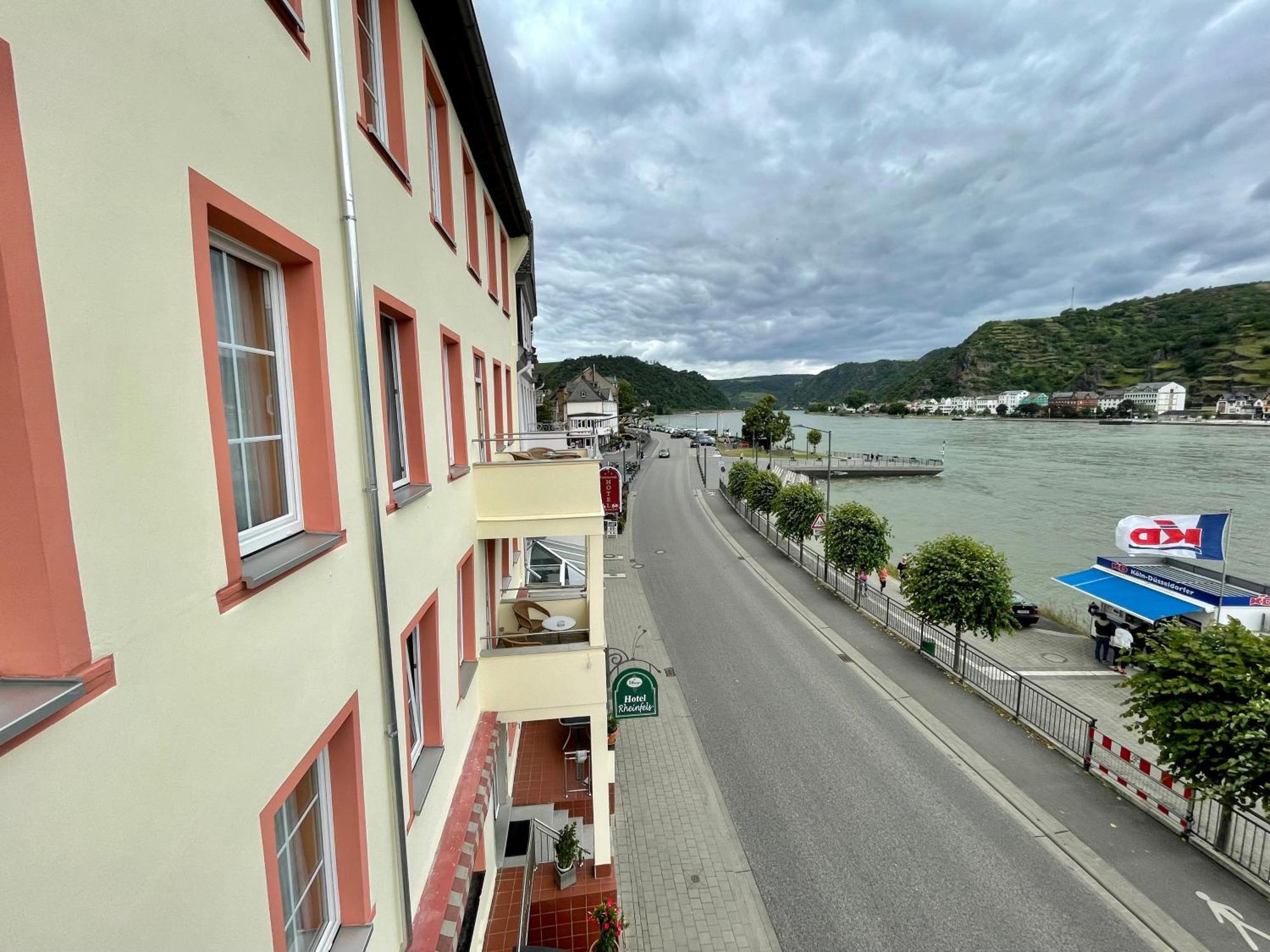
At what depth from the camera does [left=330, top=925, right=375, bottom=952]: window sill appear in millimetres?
3091

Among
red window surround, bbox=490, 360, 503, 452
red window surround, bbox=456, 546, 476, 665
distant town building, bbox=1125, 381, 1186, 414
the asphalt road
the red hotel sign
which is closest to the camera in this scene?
red window surround, bbox=456, 546, 476, 665

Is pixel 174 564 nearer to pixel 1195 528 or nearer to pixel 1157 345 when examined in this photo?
pixel 1195 528

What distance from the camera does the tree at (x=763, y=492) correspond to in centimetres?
3169

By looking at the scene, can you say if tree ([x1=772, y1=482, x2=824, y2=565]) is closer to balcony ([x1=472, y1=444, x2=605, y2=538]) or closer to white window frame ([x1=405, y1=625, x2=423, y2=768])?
balcony ([x1=472, y1=444, x2=605, y2=538])

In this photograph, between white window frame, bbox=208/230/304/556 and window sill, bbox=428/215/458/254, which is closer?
white window frame, bbox=208/230/304/556

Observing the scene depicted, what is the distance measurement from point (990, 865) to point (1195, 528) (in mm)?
14157

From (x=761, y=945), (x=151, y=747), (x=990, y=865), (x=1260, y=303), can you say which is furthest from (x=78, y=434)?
(x=1260, y=303)

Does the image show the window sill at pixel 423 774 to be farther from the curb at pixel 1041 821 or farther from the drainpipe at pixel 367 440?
the curb at pixel 1041 821

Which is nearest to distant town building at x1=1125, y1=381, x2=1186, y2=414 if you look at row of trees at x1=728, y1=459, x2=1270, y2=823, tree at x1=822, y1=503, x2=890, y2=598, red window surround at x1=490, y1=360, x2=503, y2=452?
tree at x1=822, y1=503, x2=890, y2=598

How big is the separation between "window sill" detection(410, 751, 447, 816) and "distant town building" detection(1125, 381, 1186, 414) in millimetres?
166205

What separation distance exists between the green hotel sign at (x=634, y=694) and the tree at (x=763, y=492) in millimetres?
22487

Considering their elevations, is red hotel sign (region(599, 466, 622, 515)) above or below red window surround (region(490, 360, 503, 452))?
below

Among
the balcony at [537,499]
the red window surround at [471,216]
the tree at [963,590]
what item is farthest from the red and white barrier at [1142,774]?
the red window surround at [471,216]

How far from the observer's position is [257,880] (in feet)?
7.38
